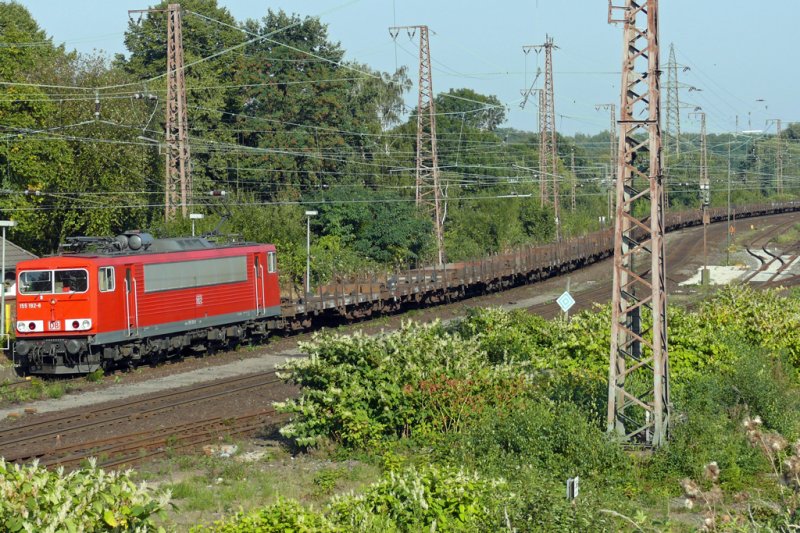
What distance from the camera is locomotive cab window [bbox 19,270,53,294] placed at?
82.4ft

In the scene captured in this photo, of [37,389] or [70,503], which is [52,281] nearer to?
[37,389]

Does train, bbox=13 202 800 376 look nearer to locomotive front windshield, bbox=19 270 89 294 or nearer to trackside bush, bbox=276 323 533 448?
locomotive front windshield, bbox=19 270 89 294

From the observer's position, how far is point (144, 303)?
26141mm

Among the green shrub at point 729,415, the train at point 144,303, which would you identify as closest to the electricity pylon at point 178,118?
the train at point 144,303

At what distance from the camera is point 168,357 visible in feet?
93.4

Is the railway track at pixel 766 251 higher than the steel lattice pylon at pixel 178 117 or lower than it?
lower

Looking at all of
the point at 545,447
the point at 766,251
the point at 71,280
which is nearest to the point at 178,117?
Result: the point at 71,280

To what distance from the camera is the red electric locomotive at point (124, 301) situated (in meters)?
24.8

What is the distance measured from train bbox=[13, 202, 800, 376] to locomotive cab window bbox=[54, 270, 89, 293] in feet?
0.08

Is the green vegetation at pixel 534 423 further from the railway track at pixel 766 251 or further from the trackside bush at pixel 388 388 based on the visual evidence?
the railway track at pixel 766 251

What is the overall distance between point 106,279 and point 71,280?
0.85m

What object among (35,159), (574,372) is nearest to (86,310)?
(574,372)

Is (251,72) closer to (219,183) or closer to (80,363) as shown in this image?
(219,183)

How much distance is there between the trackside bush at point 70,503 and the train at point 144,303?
16.7 metres
